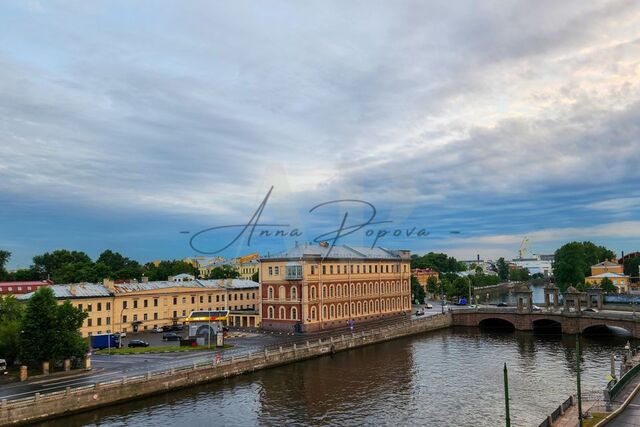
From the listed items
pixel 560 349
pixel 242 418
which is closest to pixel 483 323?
pixel 560 349

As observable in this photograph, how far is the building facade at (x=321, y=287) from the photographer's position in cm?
8875

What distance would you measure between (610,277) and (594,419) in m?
162

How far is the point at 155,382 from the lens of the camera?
51156 millimetres

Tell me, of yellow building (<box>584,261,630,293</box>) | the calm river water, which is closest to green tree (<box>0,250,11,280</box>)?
the calm river water

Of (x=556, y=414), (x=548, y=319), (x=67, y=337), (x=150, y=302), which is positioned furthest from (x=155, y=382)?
(x=548, y=319)

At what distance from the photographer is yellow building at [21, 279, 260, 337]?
282 feet

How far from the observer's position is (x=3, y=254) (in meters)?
163

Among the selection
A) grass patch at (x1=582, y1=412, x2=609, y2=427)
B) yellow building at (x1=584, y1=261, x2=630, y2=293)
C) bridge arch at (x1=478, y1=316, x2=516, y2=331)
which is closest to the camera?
grass patch at (x1=582, y1=412, x2=609, y2=427)

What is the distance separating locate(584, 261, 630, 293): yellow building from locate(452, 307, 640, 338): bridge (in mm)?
65993

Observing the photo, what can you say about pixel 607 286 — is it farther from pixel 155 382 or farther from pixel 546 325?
pixel 155 382

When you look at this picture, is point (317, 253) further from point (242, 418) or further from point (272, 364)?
point (242, 418)

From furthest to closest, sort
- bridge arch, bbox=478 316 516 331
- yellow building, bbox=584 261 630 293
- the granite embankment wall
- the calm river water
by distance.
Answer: yellow building, bbox=584 261 630 293
bridge arch, bbox=478 316 516 331
the calm river water
the granite embankment wall

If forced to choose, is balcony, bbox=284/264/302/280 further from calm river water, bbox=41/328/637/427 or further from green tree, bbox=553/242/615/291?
green tree, bbox=553/242/615/291

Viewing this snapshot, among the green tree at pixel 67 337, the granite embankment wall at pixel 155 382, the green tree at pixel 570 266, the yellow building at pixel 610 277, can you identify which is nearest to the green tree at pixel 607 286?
the yellow building at pixel 610 277
